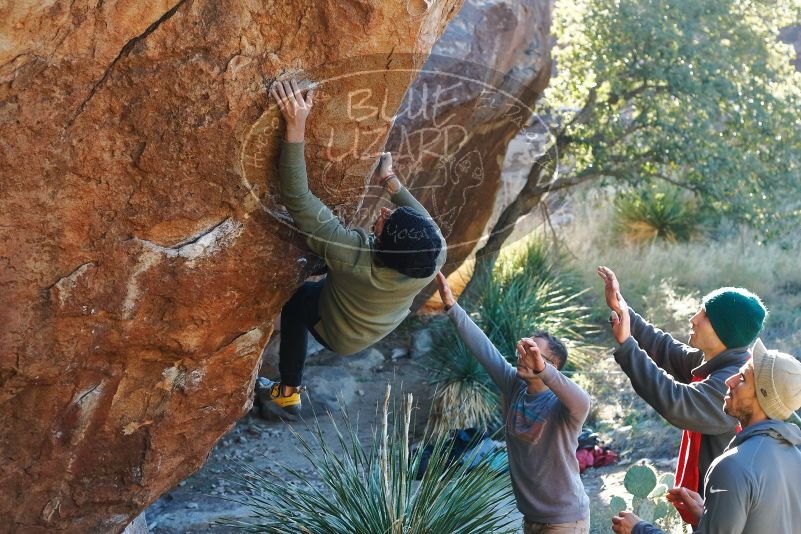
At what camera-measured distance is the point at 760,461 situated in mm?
3074

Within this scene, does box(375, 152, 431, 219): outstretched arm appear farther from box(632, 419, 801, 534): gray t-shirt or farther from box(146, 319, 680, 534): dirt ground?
box(146, 319, 680, 534): dirt ground

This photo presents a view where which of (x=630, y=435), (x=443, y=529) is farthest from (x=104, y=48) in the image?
(x=630, y=435)

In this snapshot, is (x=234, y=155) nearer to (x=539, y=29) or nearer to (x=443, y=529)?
(x=443, y=529)

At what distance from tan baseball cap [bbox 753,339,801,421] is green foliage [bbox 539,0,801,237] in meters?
7.52

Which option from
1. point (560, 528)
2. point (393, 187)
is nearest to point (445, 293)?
point (393, 187)

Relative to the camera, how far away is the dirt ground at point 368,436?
715 cm

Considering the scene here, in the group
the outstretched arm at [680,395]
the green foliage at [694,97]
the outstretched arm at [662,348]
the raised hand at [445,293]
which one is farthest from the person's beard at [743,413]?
the green foliage at [694,97]

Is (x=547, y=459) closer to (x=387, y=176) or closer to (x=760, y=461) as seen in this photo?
(x=760, y=461)

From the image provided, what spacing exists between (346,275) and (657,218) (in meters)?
12.3

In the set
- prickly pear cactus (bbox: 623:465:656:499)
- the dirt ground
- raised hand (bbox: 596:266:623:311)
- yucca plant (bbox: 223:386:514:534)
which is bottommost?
the dirt ground

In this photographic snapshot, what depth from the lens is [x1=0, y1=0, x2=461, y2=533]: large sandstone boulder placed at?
3.85m

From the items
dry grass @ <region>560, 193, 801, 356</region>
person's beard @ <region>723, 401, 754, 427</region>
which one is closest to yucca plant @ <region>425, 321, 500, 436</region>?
dry grass @ <region>560, 193, 801, 356</region>

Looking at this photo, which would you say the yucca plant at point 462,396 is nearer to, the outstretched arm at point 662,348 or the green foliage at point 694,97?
the green foliage at point 694,97

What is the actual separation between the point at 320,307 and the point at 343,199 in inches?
20.1
